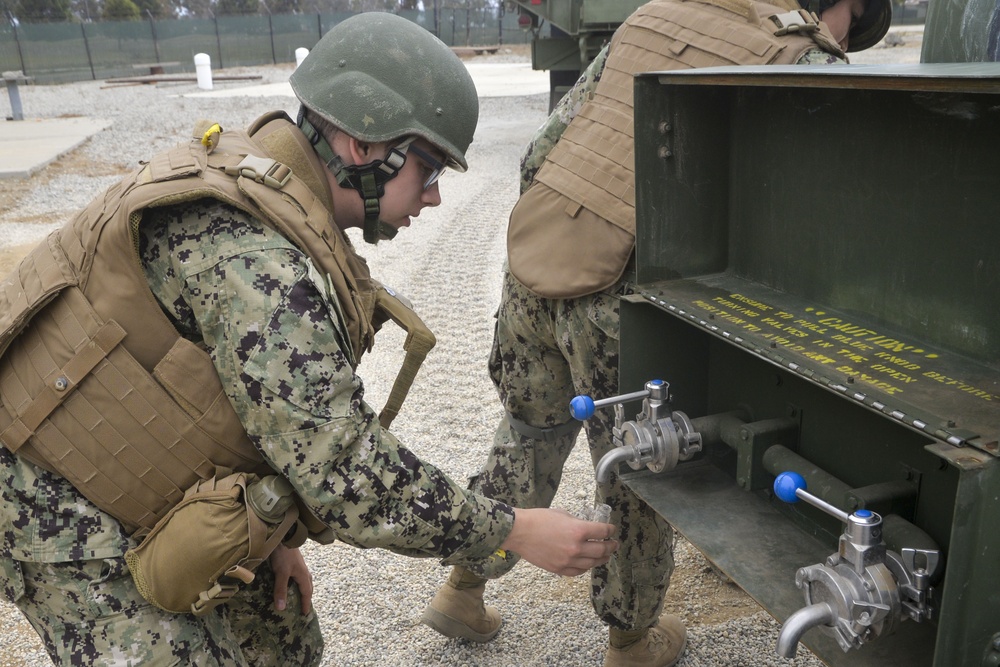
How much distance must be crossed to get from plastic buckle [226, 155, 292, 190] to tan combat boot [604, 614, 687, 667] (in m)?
1.89

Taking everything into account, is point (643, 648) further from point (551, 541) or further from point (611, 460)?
point (611, 460)

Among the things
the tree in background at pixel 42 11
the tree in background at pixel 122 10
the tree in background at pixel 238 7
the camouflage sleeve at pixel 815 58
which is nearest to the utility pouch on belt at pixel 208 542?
the camouflage sleeve at pixel 815 58

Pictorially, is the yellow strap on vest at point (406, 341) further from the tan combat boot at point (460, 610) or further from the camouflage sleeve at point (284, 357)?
the tan combat boot at point (460, 610)

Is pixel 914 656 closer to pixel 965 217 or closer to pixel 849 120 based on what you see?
pixel 965 217

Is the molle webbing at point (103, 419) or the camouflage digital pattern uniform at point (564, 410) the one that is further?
the camouflage digital pattern uniform at point (564, 410)

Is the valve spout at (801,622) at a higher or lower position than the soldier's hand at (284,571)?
higher

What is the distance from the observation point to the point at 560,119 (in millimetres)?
2979

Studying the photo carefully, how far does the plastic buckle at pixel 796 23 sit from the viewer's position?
2.38 metres

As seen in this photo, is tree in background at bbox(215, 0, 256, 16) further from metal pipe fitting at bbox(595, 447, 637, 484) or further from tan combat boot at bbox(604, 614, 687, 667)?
metal pipe fitting at bbox(595, 447, 637, 484)

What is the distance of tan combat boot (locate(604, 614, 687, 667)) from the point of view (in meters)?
3.05

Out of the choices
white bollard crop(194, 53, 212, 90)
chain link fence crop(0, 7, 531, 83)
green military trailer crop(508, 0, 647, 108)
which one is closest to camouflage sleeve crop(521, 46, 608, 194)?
green military trailer crop(508, 0, 647, 108)

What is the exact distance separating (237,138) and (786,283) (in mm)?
1330

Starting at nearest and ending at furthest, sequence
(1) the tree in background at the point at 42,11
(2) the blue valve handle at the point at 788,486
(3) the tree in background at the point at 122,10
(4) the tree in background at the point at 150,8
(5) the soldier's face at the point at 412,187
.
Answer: (2) the blue valve handle at the point at 788,486 < (5) the soldier's face at the point at 412,187 < (1) the tree in background at the point at 42,11 < (3) the tree in background at the point at 122,10 < (4) the tree in background at the point at 150,8

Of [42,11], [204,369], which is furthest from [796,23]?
[42,11]
